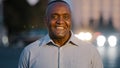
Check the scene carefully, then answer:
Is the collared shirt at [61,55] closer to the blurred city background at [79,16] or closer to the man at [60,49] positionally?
the man at [60,49]

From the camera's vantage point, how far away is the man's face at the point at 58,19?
4355mm

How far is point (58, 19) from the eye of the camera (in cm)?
439

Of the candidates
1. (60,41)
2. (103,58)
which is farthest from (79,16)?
(60,41)

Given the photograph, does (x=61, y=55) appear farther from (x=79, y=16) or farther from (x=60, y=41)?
(x=79, y=16)

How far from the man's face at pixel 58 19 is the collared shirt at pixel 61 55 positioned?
0.09m

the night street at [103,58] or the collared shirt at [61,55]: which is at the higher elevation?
the collared shirt at [61,55]

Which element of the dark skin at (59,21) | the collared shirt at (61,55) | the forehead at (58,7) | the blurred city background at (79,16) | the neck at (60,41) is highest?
the forehead at (58,7)

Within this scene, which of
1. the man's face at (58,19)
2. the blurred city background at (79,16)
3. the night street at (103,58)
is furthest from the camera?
the blurred city background at (79,16)

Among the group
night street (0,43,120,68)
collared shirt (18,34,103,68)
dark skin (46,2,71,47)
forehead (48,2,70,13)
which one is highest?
forehead (48,2,70,13)

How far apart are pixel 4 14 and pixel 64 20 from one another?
9853cm

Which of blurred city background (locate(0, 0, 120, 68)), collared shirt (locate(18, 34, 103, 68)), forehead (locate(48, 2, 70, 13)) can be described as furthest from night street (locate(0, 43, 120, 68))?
blurred city background (locate(0, 0, 120, 68))

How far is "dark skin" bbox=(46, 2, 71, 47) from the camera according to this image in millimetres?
4359

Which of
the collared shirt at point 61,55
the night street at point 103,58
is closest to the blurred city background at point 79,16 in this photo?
the night street at point 103,58

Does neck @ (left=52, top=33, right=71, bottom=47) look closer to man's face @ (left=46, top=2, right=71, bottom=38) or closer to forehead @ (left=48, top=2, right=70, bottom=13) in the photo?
man's face @ (left=46, top=2, right=71, bottom=38)
